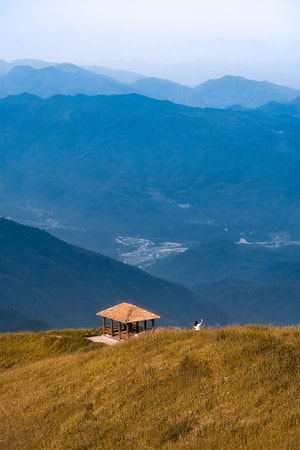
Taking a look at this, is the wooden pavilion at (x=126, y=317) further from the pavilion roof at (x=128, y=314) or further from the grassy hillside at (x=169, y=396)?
the grassy hillside at (x=169, y=396)

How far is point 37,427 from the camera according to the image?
76.5 feet

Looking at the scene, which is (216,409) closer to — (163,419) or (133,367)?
(163,419)

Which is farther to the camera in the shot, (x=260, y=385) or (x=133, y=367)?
(x=133, y=367)

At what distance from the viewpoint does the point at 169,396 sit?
23078mm

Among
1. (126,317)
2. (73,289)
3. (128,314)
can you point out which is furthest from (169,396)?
(73,289)

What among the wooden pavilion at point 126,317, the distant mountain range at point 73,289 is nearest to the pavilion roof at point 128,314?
the wooden pavilion at point 126,317

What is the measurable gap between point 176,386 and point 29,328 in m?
105

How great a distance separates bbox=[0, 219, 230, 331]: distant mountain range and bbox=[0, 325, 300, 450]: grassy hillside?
11837 cm

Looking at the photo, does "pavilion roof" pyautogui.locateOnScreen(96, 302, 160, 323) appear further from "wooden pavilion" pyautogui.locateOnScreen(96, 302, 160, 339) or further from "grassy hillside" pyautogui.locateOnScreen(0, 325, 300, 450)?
"grassy hillside" pyautogui.locateOnScreen(0, 325, 300, 450)

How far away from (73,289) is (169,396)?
157032 millimetres

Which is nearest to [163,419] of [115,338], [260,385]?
[260,385]

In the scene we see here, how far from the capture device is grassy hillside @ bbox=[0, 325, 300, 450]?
786 inches

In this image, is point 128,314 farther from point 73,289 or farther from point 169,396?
point 73,289

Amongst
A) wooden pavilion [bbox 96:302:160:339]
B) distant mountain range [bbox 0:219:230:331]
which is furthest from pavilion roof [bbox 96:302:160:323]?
distant mountain range [bbox 0:219:230:331]
